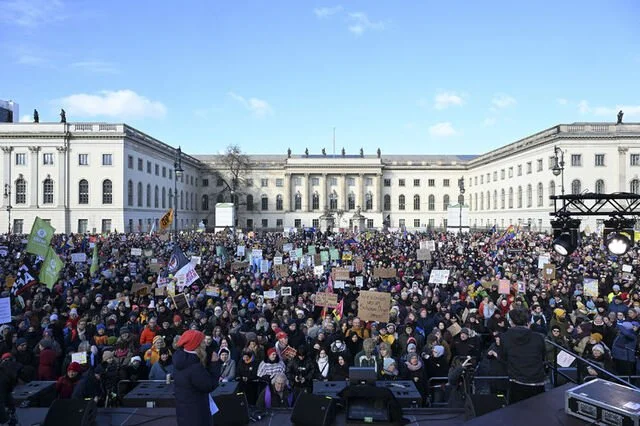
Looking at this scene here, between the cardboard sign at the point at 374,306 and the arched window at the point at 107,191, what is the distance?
47545 millimetres

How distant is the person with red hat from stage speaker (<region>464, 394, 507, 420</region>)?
3.09 metres

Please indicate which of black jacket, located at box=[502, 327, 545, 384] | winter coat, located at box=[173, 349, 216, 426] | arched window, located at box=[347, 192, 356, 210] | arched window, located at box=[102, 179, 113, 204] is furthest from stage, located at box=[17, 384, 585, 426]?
arched window, located at box=[347, 192, 356, 210]

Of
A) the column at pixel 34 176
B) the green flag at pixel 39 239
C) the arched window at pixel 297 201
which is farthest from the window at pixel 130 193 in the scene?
the green flag at pixel 39 239

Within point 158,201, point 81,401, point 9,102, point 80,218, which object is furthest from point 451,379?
point 9,102

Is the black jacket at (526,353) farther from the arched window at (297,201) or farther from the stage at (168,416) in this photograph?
the arched window at (297,201)

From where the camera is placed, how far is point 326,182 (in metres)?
80.7

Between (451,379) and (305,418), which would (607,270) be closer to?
(451,379)

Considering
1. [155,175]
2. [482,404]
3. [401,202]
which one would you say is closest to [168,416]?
[482,404]

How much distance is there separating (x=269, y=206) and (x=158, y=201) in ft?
77.6

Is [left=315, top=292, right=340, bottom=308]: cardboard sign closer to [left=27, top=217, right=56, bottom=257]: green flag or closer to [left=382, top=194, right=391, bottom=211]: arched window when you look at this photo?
[left=27, top=217, right=56, bottom=257]: green flag

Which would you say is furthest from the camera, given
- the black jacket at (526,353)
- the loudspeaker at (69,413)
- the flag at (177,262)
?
the flag at (177,262)

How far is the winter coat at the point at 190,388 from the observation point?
4965 mm

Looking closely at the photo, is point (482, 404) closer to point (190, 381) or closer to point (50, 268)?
point (190, 381)

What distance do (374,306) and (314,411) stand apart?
6.00m
